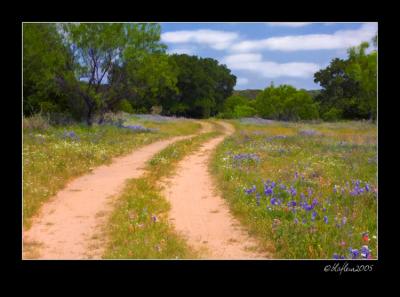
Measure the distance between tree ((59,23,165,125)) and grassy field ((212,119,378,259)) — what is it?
14.3m

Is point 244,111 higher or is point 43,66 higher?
point 244,111

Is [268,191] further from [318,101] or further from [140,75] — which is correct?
[318,101]

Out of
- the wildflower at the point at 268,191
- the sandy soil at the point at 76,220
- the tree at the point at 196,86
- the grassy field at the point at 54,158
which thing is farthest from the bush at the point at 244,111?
the wildflower at the point at 268,191

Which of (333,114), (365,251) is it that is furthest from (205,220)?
(333,114)

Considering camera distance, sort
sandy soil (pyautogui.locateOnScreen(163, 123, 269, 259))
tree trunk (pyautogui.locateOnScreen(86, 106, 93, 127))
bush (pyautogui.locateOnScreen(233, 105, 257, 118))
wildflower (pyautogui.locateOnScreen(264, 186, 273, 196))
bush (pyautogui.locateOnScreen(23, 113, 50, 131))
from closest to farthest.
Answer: sandy soil (pyautogui.locateOnScreen(163, 123, 269, 259)) < wildflower (pyautogui.locateOnScreen(264, 186, 273, 196)) < bush (pyautogui.locateOnScreen(23, 113, 50, 131)) < tree trunk (pyautogui.locateOnScreen(86, 106, 93, 127)) < bush (pyautogui.locateOnScreen(233, 105, 257, 118))

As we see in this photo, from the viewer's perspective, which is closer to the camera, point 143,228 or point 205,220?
point 143,228

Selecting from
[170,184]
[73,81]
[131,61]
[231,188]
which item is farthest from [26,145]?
[131,61]

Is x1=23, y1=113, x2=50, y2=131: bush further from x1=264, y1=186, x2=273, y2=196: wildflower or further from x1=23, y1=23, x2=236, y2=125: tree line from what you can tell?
x1=264, y1=186, x2=273, y2=196: wildflower

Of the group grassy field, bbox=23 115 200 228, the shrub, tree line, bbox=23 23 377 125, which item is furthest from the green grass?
the shrub

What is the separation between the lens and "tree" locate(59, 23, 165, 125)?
26.9m

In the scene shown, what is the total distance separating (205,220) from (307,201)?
7.53 ft

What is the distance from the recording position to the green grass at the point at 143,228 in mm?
6883

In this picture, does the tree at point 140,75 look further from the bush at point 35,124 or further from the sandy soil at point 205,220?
the sandy soil at point 205,220

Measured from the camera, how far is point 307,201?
9.50m
